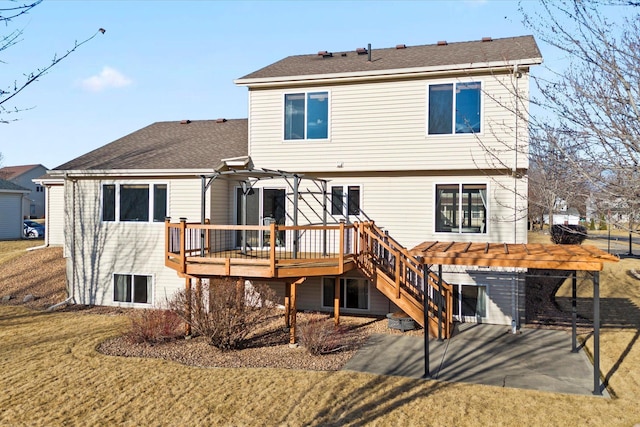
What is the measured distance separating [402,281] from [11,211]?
95.5 feet

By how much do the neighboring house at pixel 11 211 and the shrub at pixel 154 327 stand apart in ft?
81.2

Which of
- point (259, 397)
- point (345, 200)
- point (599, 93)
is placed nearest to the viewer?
point (599, 93)

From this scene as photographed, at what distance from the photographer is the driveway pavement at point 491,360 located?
7.91 metres

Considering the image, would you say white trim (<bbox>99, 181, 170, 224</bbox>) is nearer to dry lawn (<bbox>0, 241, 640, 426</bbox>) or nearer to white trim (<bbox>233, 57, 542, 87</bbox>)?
white trim (<bbox>233, 57, 542, 87</bbox>)

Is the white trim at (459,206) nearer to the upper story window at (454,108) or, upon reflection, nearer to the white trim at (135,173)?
the upper story window at (454,108)

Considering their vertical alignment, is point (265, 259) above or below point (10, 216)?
below

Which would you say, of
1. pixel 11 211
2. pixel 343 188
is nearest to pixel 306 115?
pixel 343 188

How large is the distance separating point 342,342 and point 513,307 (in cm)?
469

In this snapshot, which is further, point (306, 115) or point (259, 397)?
point (306, 115)

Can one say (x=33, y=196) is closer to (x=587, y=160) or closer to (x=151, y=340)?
(x=151, y=340)

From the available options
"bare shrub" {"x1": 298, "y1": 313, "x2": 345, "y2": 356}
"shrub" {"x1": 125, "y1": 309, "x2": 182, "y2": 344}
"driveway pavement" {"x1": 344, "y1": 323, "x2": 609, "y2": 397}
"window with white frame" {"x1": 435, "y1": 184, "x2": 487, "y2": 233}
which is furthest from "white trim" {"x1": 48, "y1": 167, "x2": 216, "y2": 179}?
"driveway pavement" {"x1": 344, "y1": 323, "x2": 609, "y2": 397}

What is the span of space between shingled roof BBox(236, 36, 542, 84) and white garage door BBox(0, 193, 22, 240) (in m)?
24.0

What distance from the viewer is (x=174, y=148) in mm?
15117

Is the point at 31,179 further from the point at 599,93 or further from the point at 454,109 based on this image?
the point at 599,93
